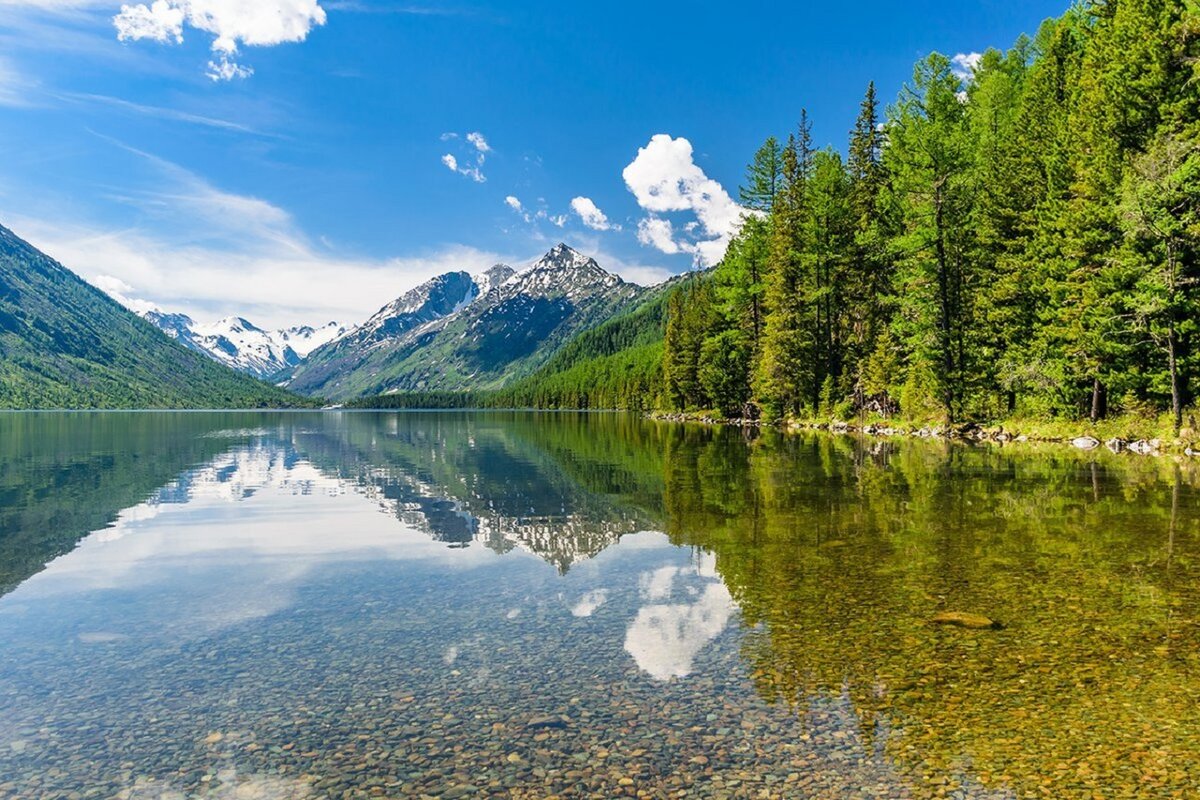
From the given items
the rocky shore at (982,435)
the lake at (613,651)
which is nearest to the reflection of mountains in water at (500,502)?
the lake at (613,651)

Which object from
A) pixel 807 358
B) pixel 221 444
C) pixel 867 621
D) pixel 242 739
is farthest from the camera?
pixel 807 358

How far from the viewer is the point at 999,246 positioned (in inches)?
2106

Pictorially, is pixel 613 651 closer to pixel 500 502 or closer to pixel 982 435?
pixel 500 502

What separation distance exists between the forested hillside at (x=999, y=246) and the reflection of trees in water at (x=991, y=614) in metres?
18.2

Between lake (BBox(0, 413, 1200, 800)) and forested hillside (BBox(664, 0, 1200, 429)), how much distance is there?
20.3 meters

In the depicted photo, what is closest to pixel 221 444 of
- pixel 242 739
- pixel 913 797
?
pixel 242 739

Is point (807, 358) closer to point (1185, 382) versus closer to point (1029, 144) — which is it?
point (1029, 144)

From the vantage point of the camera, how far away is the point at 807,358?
Answer: 236ft

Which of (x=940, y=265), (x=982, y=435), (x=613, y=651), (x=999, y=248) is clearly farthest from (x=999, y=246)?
(x=613, y=651)

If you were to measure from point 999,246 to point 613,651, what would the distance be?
54.2m

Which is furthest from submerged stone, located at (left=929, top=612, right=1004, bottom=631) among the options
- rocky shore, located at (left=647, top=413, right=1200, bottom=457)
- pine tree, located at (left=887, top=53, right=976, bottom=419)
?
pine tree, located at (left=887, top=53, right=976, bottom=419)

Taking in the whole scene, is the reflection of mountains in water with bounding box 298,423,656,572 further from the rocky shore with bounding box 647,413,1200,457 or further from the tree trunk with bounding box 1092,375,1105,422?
the tree trunk with bounding box 1092,375,1105,422

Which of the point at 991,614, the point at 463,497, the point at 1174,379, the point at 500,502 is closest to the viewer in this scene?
the point at 991,614

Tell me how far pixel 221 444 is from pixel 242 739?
211ft
